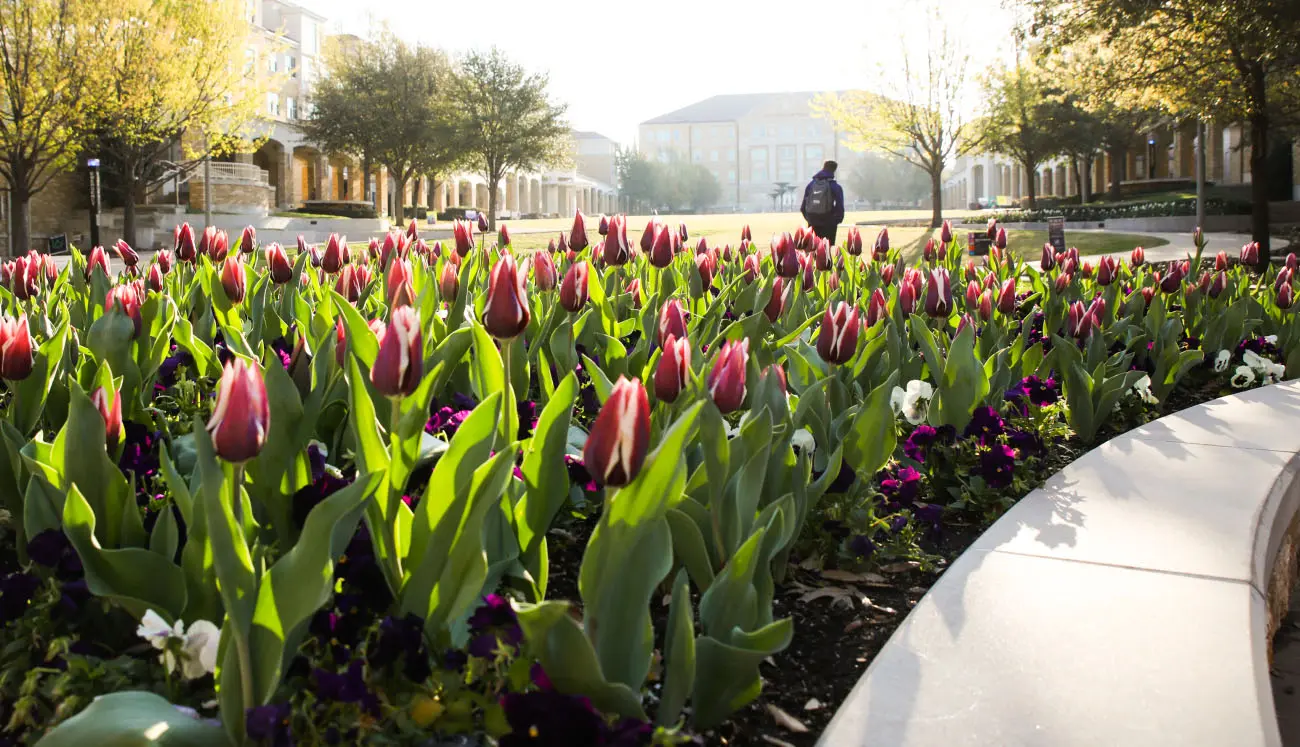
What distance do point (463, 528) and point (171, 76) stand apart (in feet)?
88.0

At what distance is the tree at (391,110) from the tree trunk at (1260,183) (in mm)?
32927

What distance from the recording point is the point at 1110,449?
359cm

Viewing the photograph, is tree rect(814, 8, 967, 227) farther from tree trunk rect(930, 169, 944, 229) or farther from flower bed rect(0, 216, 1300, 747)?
flower bed rect(0, 216, 1300, 747)

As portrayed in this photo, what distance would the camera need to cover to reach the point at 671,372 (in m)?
2.12

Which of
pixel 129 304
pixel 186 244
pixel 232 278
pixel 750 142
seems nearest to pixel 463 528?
pixel 129 304

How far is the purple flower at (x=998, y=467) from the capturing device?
3.12m

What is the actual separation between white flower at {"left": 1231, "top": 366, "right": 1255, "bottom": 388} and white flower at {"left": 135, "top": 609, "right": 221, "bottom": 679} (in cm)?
511

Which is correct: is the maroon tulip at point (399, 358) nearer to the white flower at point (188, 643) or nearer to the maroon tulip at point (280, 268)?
the white flower at point (188, 643)

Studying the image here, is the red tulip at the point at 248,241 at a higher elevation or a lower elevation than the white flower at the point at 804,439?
higher

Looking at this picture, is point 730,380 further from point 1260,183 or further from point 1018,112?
point 1018,112

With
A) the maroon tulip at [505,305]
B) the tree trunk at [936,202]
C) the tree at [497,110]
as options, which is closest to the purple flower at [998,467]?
the maroon tulip at [505,305]

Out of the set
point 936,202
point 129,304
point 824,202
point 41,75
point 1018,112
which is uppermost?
point 1018,112

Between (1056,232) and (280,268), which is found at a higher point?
(1056,232)

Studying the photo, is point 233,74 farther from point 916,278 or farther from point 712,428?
point 712,428
